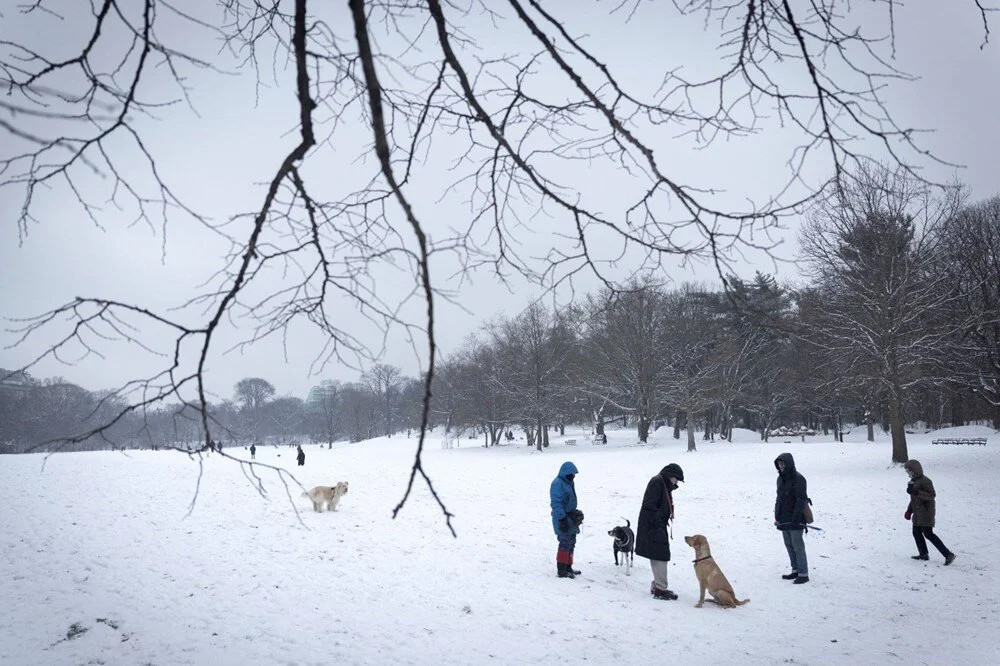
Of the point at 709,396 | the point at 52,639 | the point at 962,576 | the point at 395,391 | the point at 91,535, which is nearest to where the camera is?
the point at 52,639

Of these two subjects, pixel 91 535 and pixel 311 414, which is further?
pixel 311 414

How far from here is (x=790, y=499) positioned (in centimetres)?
745

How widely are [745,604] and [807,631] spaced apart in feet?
2.73

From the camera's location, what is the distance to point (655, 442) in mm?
34469

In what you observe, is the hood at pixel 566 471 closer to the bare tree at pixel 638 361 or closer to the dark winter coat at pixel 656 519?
the dark winter coat at pixel 656 519

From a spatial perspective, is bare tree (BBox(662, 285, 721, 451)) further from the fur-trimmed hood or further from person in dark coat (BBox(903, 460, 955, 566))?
person in dark coat (BBox(903, 460, 955, 566))

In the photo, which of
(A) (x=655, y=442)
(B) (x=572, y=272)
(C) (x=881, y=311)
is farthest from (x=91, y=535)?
(A) (x=655, y=442)

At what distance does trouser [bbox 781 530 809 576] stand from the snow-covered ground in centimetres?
27

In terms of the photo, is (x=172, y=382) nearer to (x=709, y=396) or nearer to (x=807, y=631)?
(x=807, y=631)

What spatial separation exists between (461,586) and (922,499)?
21.2ft

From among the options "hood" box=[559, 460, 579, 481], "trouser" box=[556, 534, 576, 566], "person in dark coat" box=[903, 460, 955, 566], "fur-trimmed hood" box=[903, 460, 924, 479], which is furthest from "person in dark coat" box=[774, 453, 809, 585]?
"trouser" box=[556, 534, 576, 566]

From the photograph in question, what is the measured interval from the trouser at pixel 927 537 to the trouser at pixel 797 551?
1973 mm

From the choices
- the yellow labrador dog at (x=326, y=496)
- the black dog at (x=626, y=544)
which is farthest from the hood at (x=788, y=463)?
the yellow labrador dog at (x=326, y=496)

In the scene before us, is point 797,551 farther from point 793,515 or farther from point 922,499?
point 922,499
